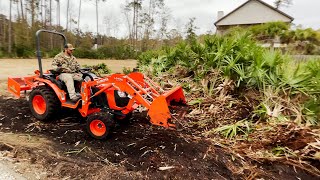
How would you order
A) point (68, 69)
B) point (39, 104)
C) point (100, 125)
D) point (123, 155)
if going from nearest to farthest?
point (123, 155) → point (100, 125) → point (68, 69) → point (39, 104)

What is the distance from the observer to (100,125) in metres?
4.63

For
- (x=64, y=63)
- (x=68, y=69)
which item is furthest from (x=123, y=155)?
(x=64, y=63)

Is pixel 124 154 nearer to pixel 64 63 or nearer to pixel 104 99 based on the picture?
pixel 104 99

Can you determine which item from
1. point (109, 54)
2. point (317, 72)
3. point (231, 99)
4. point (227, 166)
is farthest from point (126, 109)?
point (109, 54)

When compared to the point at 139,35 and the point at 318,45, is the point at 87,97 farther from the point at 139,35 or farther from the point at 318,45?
the point at 139,35

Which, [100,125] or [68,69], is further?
[68,69]

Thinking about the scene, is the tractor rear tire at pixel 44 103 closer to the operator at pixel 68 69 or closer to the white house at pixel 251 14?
the operator at pixel 68 69

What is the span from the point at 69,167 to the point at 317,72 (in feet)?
15.8

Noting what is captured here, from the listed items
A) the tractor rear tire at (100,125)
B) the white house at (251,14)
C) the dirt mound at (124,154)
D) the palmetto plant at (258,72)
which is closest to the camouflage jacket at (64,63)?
the dirt mound at (124,154)

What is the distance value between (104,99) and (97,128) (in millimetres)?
629

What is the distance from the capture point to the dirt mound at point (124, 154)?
11.7 feet

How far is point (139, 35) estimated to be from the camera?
132 feet

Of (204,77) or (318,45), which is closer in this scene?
(204,77)

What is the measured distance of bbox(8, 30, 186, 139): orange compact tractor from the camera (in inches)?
172
